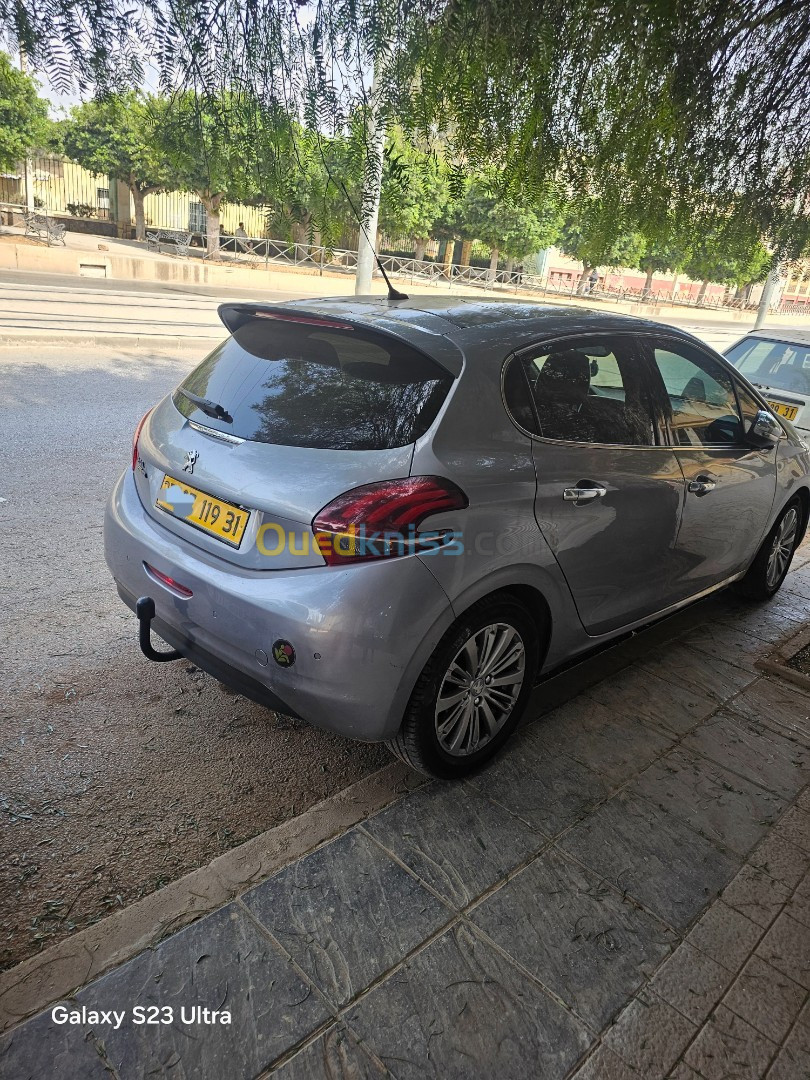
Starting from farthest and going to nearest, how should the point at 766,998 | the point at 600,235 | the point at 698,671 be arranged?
the point at 698,671 < the point at 600,235 < the point at 766,998

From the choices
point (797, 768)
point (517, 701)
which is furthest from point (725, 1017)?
point (797, 768)

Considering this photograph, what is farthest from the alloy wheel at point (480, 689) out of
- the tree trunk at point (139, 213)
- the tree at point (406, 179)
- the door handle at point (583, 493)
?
the tree trunk at point (139, 213)

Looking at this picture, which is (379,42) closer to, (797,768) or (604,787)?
(604,787)

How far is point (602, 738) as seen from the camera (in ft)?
10.8

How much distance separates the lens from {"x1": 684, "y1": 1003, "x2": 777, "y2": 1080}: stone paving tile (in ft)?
6.28

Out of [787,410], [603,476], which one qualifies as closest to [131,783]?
[603,476]

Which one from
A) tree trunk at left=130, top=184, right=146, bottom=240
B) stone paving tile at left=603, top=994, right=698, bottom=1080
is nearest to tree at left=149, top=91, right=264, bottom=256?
stone paving tile at left=603, top=994, right=698, bottom=1080

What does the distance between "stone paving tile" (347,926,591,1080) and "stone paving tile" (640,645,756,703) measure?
6.95ft

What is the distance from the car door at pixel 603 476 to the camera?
9.45 ft

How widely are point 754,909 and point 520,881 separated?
0.76m

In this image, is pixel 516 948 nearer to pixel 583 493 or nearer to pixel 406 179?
pixel 583 493

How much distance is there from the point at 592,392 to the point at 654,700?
60.6 inches

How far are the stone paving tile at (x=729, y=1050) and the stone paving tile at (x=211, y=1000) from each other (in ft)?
3.25

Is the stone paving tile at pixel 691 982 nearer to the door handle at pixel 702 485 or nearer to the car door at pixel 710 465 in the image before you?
the car door at pixel 710 465
